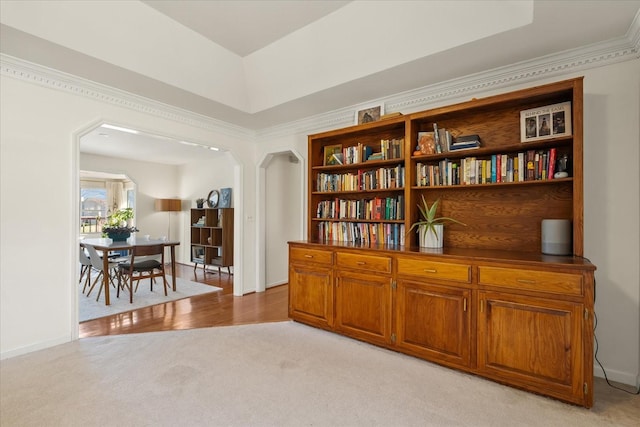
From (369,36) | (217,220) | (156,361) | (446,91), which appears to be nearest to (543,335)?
(446,91)

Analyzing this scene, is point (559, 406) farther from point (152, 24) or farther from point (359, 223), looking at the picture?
point (152, 24)

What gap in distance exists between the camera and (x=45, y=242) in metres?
2.77

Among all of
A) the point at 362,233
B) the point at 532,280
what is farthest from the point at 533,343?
the point at 362,233

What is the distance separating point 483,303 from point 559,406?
73 cm

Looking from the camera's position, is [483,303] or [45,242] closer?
[483,303]

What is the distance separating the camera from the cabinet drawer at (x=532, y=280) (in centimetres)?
190

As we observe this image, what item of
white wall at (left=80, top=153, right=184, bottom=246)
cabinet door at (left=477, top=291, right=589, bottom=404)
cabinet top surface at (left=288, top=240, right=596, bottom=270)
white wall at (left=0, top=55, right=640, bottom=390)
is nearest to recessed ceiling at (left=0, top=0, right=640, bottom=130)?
white wall at (left=0, top=55, right=640, bottom=390)

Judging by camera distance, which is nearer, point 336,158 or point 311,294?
point 311,294

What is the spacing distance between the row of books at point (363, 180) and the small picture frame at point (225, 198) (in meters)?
3.38

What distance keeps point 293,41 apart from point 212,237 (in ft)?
15.5

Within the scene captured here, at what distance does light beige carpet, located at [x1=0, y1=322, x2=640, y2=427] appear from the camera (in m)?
1.80

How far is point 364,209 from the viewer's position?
10.9 feet

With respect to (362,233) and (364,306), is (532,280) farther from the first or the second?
(362,233)

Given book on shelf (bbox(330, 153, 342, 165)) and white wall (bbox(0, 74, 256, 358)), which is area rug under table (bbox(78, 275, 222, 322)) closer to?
white wall (bbox(0, 74, 256, 358))
